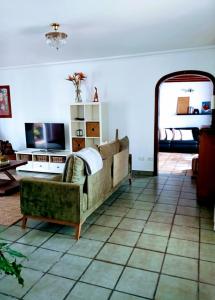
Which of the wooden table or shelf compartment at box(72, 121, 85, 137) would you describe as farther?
shelf compartment at box(72, 121, 85, 137)

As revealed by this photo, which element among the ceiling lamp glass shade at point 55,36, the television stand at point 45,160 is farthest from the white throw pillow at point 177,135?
the ceiling lamp glass shade at point 55,36

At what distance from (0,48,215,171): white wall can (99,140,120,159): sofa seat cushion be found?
56.0 inches

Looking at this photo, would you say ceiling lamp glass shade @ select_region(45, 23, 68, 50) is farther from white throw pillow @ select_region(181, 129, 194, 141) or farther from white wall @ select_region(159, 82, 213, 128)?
white throw pillow @ select_region(181, 129, 194, 141)

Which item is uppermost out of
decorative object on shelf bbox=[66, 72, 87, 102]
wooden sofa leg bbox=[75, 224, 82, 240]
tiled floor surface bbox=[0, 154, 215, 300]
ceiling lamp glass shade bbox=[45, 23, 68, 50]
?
ceiling lamp glass shade bbox=[45, 23, 68, 50]

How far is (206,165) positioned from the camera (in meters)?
3.81

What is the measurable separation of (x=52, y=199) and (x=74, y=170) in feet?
1.40

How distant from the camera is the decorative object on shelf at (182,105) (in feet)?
28.5

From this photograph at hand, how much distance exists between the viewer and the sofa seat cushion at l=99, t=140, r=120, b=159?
3617 mm

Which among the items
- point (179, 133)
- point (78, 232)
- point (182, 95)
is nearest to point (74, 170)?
point (78, 232)

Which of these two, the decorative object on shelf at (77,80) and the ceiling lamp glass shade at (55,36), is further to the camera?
the decorative object on shelf at (77,80)

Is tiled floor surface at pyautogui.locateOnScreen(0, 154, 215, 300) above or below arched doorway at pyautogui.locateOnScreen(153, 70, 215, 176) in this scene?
below

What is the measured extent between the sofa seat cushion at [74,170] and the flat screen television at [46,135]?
3.09 meters

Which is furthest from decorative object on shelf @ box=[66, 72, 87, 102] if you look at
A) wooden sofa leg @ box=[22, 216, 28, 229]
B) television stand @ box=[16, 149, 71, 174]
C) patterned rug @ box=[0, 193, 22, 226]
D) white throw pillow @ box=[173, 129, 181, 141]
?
white throw pillow @ box=[173, 129, 181, 141]

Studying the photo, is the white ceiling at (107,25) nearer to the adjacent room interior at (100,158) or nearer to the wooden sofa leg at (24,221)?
the adjacent room interior at (100,158)
